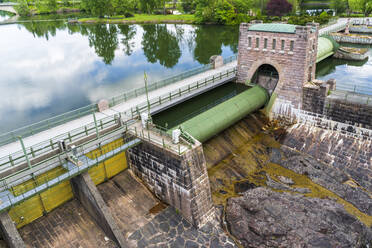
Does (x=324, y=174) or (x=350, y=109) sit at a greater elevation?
(x=350, y=109)

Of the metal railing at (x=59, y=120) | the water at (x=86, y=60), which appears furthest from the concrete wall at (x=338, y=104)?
the water at (x=86, y=60)

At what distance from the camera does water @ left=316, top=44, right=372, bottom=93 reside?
46.7 m

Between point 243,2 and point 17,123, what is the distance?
100 meters

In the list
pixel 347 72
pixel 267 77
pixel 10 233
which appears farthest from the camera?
pixel 347 72

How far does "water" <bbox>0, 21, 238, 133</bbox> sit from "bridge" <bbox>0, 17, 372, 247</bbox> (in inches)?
602

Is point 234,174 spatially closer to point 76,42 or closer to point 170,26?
point 76,42

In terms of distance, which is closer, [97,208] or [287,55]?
[97,208]

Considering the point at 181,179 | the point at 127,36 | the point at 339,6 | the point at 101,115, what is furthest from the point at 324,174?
the point at 339,6

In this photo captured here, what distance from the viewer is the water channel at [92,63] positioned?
43.0m

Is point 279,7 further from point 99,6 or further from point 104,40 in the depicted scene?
point 99,6

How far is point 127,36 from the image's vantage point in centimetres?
9450

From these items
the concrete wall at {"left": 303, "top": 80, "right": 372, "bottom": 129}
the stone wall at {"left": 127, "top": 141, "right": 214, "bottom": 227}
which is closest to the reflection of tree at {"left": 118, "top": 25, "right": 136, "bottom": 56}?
the concrete wall at {"left": 303, "top": 80, "right": 372, "bottom": 129}

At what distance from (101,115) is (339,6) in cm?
11102

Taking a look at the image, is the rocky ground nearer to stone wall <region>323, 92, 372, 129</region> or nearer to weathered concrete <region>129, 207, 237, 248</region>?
weathered concrete <region>129, 207, 237, 248</region>
